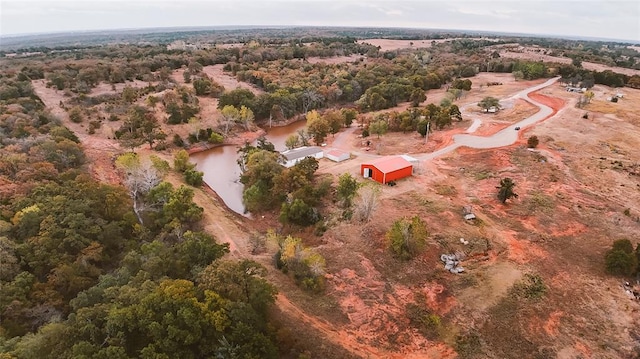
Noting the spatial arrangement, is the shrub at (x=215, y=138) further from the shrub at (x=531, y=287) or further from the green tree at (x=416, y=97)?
the shrub at (x=531, y=287)

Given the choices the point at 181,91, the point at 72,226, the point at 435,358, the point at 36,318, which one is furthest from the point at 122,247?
the point at 181,91

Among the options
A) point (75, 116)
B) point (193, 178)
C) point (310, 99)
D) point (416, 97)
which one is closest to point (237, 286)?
point (193, 178)

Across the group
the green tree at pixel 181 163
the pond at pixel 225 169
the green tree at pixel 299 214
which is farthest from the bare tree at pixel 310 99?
the green tree at pixel 299 214

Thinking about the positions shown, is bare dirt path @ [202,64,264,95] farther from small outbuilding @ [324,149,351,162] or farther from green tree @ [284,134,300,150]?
small outbuilding @ [324,149,351,162]

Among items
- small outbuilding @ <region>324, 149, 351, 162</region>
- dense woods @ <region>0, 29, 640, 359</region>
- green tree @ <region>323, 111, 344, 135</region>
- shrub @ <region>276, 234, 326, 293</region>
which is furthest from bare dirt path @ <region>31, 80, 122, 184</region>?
green tree @ <region>323, 111, 344, 135</region>

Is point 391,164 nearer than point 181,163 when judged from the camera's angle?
Yes

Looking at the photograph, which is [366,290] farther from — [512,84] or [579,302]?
[512,84]

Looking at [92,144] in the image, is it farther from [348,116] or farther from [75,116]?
[348,116]
